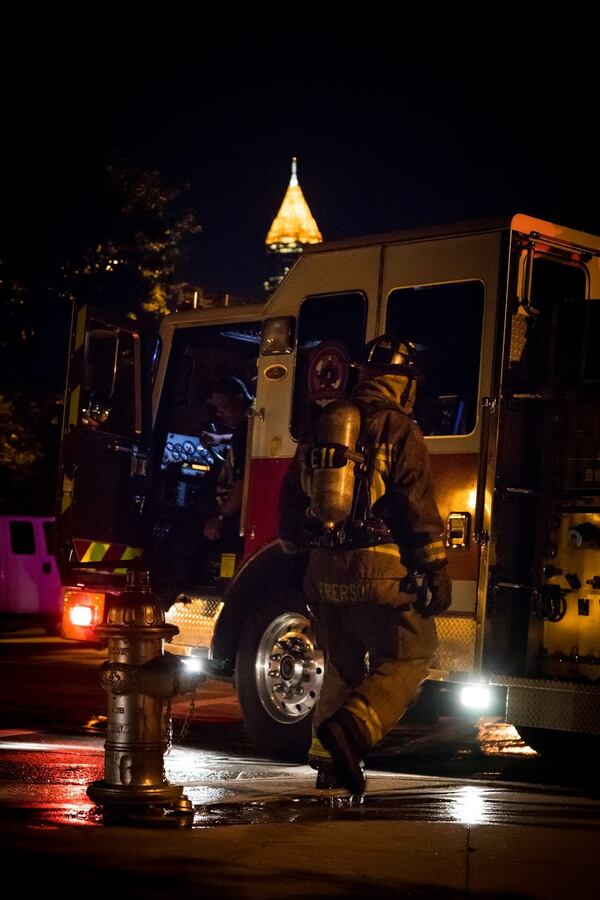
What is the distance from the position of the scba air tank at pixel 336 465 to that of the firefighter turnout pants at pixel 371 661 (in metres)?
0.47

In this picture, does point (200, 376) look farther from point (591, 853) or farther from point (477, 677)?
point (591, 853)

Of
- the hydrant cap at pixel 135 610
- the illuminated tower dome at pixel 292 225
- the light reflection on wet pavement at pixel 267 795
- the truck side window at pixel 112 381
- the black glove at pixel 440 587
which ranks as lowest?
the light reflection on wet pavement at pixel 267 795

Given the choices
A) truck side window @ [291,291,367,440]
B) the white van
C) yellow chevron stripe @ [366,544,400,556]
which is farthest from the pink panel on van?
yellow chevron stripe @ [366,544,400,556]

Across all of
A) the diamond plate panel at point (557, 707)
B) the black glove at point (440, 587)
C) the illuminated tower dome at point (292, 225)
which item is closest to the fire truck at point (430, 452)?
the diamond plate panel at point (557, 707)

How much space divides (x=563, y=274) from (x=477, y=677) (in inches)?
94.1

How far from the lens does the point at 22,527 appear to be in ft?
69.5

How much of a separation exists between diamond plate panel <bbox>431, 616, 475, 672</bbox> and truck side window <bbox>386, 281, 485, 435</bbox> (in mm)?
1020

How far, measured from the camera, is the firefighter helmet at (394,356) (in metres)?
8.25

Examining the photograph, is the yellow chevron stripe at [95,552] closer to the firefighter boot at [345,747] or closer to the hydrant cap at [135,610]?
the firefighter boot at [345,747]

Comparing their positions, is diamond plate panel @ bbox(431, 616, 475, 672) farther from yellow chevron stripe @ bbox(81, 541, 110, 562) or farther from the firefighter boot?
yellow chevron stripe @ bbox(81, 541, 110, 562)

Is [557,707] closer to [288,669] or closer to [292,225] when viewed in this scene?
[288,669]

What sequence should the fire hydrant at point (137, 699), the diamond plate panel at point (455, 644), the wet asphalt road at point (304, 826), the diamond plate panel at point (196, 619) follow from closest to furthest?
the wet asphalt road at point (304, 826)
the fire hydrant at point (137, 699)
the diamond plate panel at point (455, 644)
the diamond plate panel at point (196, 619)

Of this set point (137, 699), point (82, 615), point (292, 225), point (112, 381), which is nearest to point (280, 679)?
point (82, 615)

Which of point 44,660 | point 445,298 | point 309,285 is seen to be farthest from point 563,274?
point 44,660
